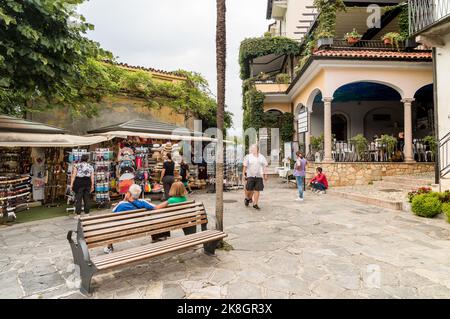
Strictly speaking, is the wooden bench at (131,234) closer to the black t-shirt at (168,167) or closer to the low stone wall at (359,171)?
the black t-shirt at (168,167)

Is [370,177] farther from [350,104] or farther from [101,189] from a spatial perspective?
[101,189]

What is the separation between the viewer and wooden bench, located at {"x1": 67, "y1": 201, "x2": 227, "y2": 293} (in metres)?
3.10

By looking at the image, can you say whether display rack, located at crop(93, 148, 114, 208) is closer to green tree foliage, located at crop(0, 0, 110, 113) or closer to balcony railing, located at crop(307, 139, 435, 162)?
green tree foliage, located at crop(0, 0, 110, 113)

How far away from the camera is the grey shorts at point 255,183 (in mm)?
Answer: 7785

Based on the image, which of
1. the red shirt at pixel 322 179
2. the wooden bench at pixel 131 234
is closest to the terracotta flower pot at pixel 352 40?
the red shirt at pixel 322 179

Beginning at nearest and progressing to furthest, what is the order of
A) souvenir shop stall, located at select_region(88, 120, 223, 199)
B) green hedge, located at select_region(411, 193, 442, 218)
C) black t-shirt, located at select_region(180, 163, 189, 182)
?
green hedge, located at select_region(411, 193, 442, 218), souvenir shop stall, located at select_region(88, 120, 223, 199), black t-shirt, located at select_region(180, 163, 189, 182)

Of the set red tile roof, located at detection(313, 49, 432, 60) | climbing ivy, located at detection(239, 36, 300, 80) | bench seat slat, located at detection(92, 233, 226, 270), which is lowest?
bench seat slat, located at detection(92, 233, 226, 270)

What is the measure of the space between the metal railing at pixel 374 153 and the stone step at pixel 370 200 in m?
2.43

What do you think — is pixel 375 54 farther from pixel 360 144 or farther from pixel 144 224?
pixel 144 224

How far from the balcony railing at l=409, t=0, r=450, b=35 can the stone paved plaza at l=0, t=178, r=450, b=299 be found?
6.34 metres

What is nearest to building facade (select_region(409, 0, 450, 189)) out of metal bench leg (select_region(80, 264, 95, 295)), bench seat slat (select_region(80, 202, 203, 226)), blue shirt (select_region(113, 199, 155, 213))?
bench seat slat (select_region(80, 202, 203, 226))

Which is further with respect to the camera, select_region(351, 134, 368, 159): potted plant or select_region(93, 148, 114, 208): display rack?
select_region(351, 134, 368, 159): potted plant

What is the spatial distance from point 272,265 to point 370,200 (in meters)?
6.14
